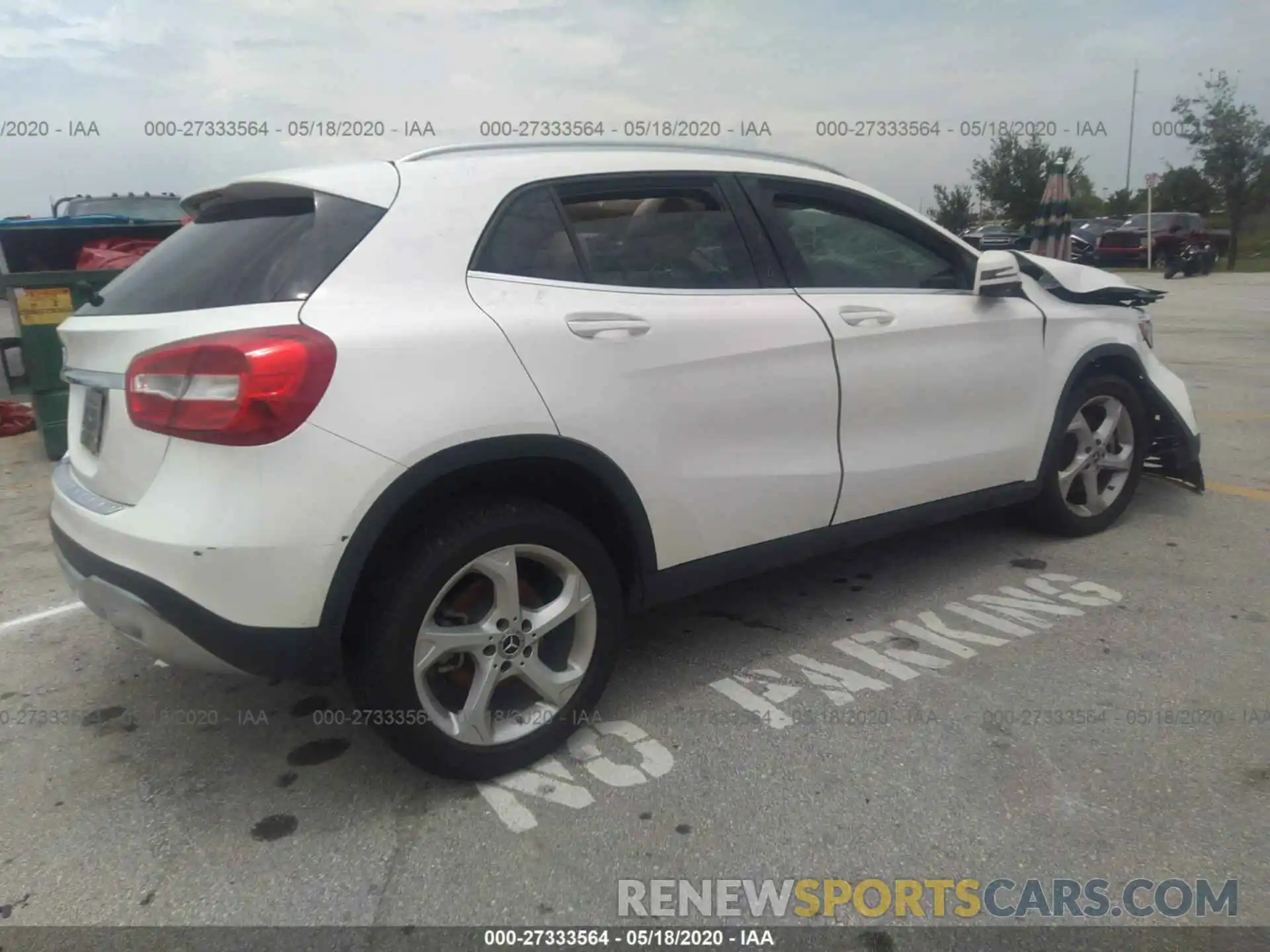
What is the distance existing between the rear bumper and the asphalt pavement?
1.54 feet

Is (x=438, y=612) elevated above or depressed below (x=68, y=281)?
below

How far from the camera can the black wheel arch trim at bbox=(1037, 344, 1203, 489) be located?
3916 millimetres

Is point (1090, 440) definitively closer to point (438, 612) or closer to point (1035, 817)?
point (1035, 817)

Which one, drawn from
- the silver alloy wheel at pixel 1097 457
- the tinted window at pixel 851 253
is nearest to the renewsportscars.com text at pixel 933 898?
the tinted window at pixel 851 253

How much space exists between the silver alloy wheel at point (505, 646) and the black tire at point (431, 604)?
0.02 metres

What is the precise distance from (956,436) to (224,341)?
2.56 metres

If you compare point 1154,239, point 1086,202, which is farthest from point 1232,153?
point 1086,202

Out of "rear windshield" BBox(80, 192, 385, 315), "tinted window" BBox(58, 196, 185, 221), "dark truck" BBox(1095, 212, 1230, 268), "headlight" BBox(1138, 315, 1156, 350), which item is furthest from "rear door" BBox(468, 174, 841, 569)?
"dark truck" BBox(1095, 212, 1230, 268)

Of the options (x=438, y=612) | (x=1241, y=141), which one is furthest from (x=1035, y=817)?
(x=1241, y=141)

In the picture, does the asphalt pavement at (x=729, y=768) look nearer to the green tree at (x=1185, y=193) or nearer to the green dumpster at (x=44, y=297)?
the green dumpster at (x=44, y=297)

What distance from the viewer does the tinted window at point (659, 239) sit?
2742 mm

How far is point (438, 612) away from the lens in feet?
8.22

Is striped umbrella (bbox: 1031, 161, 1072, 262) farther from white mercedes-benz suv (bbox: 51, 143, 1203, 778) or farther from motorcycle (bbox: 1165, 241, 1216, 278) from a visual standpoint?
white mercedes-benz suv (bbox: 51, 143, 1203, 778)

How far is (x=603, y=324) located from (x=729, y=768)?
128 cm
